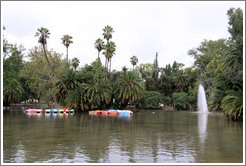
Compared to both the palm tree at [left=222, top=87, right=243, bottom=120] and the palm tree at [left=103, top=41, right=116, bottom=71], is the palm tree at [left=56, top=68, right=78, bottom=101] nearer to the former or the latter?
the palm tree at [left=103, top=41, right=116, bottom=71]

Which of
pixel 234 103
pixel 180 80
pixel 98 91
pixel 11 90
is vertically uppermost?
pixel 180 80

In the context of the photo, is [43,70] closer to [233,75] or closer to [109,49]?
[109,49]

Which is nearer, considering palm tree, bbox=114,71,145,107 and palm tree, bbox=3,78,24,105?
palm tree, bbox=114,71,145,107

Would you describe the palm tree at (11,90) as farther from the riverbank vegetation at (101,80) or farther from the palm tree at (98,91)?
the palm tree at (98,91)

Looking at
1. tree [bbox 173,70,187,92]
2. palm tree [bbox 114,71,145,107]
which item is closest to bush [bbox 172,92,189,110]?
tree [bbox 173,70,187,92]

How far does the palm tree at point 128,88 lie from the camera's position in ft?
171

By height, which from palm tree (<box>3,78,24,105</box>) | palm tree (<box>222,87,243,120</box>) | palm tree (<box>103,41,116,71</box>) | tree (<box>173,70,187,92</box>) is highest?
palm tree (<box>103,41,116,71</box>)

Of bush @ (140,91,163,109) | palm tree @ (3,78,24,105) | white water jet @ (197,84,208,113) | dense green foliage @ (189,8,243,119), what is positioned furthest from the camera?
bush @ (140,91,163,109)

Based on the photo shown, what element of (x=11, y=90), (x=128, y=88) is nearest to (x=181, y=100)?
(x=128, y=88)

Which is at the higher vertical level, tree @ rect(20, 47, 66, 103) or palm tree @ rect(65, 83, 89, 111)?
tree @ rect(20, 47, 66, 103)

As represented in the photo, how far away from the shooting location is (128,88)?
2056 inches

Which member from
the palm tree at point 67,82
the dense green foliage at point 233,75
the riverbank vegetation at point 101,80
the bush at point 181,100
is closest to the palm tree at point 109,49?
the riverbank vegetation at point 101,80

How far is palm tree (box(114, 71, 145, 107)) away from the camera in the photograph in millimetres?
52094

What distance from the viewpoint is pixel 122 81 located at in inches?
2096
